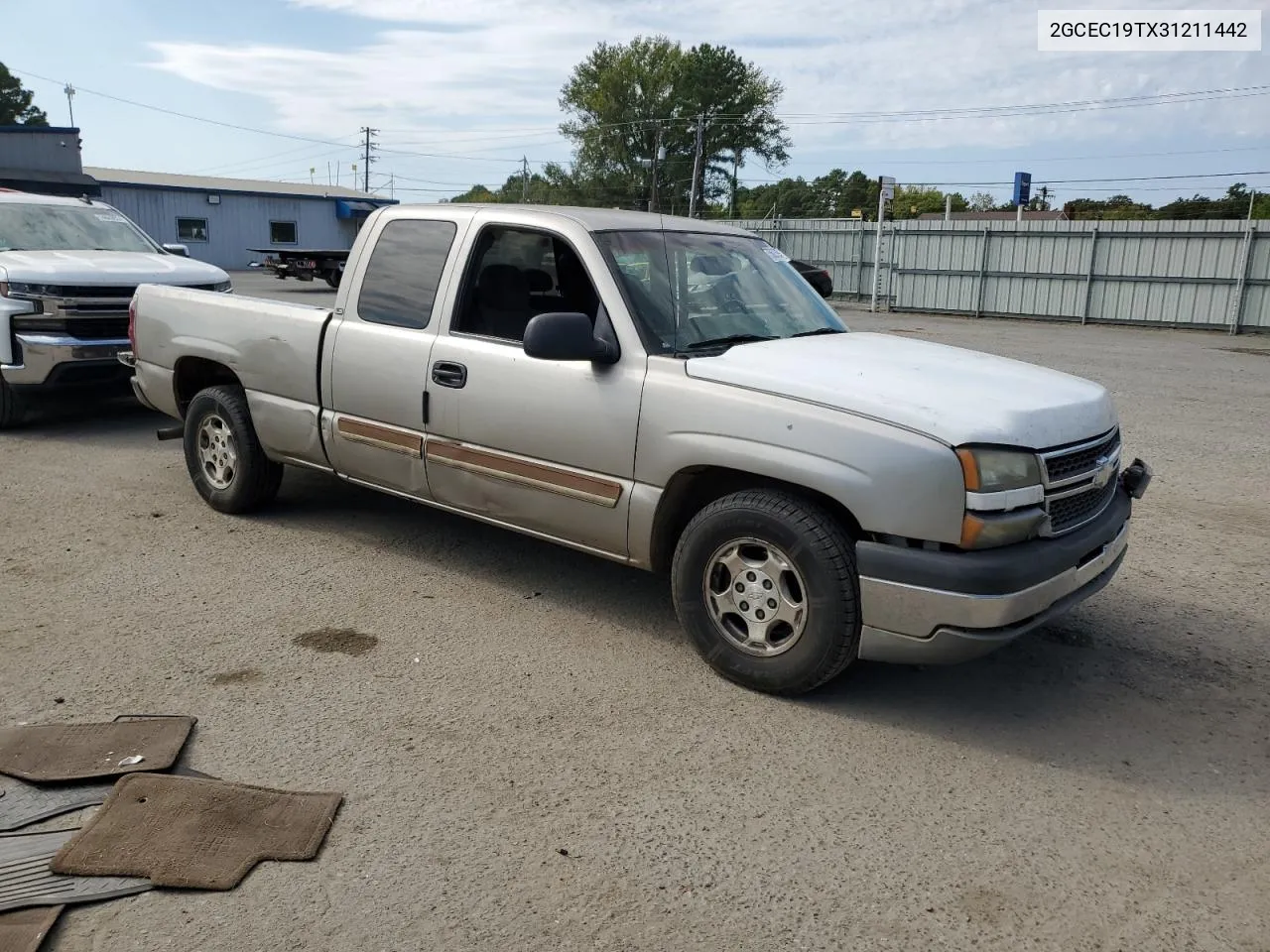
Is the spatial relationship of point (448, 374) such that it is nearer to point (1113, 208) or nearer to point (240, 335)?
point (240, 335)

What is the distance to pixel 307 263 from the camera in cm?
1174

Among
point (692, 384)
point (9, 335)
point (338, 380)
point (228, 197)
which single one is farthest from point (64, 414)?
point (228, 197)

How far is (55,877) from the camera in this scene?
9.36ft

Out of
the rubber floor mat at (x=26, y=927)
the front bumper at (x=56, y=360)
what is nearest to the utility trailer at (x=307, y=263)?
the front bumper at (x=56, y=360)

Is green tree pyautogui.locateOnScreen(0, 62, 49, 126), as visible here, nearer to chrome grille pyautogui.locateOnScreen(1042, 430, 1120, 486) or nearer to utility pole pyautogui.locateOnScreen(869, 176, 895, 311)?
utility pole pyautogui.locateOnScreen(869, 176, 895, 311)

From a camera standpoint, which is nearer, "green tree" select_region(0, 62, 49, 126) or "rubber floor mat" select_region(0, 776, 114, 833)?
"rubber floor mat" select_region(0, 776, 114, 833)

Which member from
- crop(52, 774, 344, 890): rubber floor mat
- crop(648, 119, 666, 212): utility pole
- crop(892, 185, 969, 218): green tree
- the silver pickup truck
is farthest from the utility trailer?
crop(892, 185, 969, 218): green tree

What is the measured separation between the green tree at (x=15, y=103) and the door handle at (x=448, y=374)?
76762 millimetres

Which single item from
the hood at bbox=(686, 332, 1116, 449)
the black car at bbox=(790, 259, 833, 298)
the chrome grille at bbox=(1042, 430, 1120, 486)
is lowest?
the chrome grille at bbox=(1042, 430, 1120, 486)

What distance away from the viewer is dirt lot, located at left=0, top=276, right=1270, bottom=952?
277 centimetres

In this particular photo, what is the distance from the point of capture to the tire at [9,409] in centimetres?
Answer: 872

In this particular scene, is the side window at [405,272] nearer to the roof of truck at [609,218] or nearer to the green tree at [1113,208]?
the roof of truck at [609,218]

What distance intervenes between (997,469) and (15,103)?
83.0m

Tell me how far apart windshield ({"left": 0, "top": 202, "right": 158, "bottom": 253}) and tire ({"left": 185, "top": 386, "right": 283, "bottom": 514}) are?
14.2 feet
